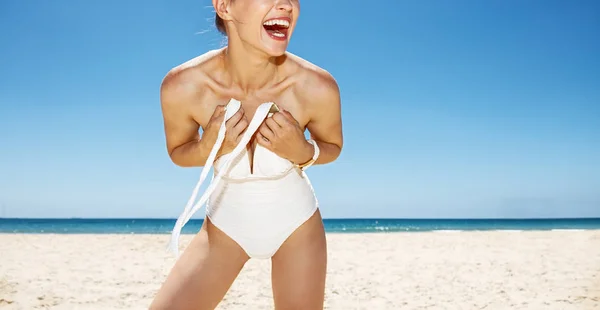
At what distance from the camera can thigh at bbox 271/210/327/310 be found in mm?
2344

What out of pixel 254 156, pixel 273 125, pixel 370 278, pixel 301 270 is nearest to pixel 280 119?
pixel 273 125

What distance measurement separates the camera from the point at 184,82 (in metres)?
2.41

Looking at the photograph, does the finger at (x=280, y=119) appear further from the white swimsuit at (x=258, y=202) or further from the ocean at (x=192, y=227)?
the ocean at (x=192, y=227)

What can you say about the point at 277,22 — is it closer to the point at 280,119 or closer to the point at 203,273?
the point at 280,119

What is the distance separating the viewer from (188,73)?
242 centimetres

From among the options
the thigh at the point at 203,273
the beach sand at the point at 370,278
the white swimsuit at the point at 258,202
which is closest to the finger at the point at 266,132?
the white swimsuit at the point at 258,202

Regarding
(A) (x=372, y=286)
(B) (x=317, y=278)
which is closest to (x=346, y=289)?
(A) (x=372, y=286)

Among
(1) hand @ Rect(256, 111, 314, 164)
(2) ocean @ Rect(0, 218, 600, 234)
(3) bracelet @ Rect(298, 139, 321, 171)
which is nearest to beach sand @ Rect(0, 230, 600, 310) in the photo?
(3) bracelet @ Rect(298, 139, 321, 171)

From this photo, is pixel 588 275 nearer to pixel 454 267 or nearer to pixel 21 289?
pixel 454 267

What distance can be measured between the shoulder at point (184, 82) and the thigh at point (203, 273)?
597 millimetres

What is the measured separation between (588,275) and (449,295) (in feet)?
12.6

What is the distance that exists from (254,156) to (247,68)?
0.41 meters

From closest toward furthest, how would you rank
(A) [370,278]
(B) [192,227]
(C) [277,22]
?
(C) [277,22] → (A) [370,278] → (B) [192,227]

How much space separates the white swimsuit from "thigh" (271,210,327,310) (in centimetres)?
5
